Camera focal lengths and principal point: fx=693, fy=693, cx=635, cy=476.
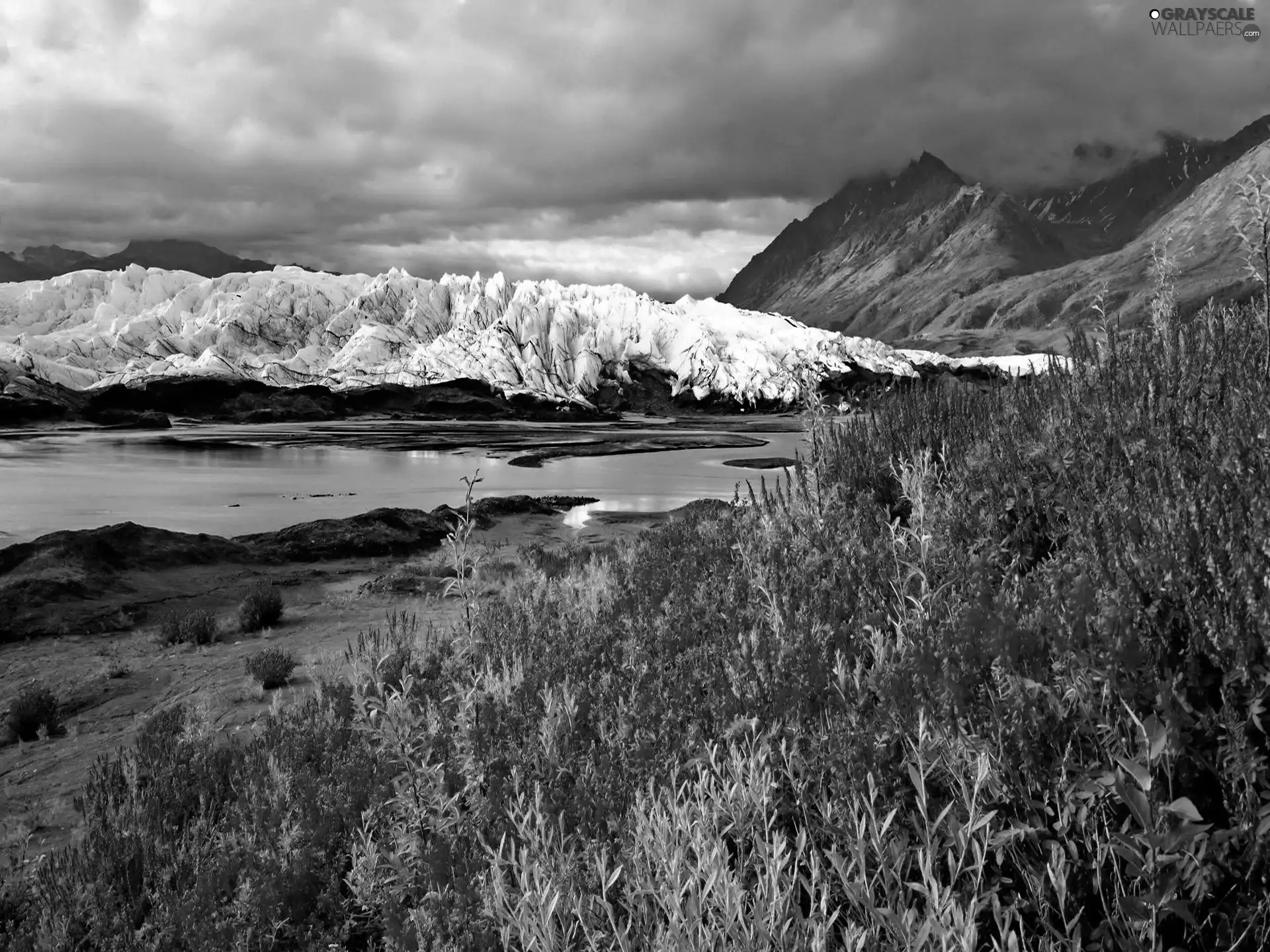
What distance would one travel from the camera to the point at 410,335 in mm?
84562

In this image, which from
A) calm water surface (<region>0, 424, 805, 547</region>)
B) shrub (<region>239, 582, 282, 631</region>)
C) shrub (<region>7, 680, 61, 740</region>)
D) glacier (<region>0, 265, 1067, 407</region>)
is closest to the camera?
shrub (<region>7, 680, 61, 740</region>)

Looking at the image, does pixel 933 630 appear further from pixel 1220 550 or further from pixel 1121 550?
pixel 1220 550

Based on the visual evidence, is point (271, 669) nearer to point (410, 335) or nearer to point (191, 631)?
point (191, 631)

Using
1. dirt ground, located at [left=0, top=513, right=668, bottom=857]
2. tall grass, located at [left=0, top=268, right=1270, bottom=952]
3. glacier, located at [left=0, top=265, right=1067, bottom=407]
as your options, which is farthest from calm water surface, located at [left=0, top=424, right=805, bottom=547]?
glacier, located at [left=0, top=265, right=1067, bottom=407]

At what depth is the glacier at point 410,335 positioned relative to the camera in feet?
244

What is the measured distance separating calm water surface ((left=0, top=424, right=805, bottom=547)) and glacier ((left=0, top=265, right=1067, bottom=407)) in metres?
31.8

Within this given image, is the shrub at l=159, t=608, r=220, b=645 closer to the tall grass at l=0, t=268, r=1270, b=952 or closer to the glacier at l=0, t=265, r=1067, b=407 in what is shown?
the tall grass at l=0, t=268, r=1270, b=952

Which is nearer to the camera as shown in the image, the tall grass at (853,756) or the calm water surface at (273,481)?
the tall grass at (853,756)

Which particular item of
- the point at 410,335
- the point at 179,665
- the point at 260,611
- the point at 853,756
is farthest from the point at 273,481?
the point at 410,335

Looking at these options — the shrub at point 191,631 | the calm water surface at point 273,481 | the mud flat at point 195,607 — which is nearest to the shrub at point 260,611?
the mud flat at point 195,607

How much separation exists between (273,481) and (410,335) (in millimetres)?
58689

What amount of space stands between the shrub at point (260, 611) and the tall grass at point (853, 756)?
506 cm

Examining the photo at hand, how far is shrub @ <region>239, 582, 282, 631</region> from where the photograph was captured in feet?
32.4

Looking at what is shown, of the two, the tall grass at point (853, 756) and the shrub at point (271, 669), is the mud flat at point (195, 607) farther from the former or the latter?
the tall grass at point (853, 756)
